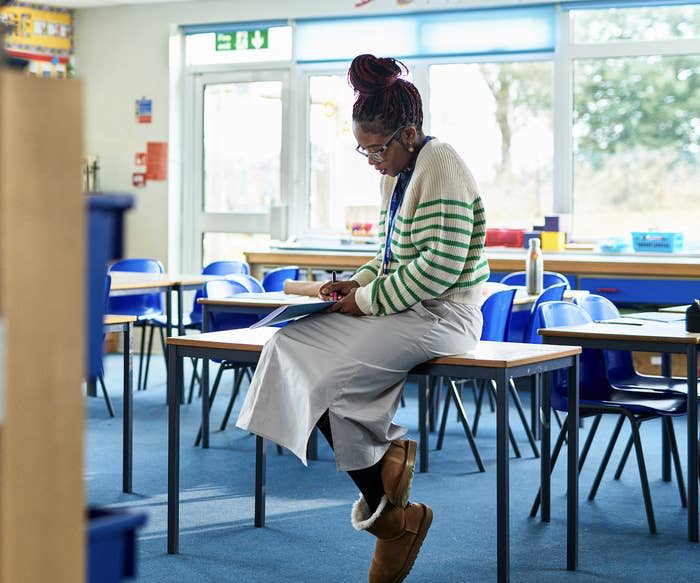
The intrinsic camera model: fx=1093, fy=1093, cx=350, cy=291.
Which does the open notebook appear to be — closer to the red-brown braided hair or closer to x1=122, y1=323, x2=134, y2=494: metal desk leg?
the red-brown braided hair

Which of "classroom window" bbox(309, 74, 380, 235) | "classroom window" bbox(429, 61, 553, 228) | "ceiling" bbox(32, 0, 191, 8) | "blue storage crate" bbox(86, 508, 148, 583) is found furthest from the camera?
"ceiling" bbox(32, 0, 191, 8)

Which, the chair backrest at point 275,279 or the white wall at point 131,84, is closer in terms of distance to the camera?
the chair backrest at point 275,279

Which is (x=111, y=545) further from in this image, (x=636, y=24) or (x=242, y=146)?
(x=242, y=146)

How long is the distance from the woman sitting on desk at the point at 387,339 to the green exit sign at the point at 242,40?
5411mm

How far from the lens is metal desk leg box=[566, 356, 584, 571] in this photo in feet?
10.3

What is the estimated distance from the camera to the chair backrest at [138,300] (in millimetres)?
6395

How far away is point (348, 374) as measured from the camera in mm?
2805

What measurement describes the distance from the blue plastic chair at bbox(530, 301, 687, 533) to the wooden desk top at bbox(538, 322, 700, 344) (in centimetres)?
20

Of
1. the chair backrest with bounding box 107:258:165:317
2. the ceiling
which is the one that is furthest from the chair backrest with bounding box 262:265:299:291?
the ceiling

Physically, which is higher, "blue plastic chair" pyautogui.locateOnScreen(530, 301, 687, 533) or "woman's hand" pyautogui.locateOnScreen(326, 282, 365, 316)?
"woman's hand" pyautogui.locateOnScreen(326, 282, 365, 316)

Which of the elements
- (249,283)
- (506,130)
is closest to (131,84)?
(506,130)

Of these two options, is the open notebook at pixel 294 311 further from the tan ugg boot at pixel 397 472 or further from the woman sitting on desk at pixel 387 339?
the tan ugg boot at pixel 397 472

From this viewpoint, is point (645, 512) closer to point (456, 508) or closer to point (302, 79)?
point (456, 508)

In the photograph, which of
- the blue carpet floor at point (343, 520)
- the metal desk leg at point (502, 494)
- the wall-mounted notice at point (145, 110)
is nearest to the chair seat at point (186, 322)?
the blue carpet floor at point (343, 520)
